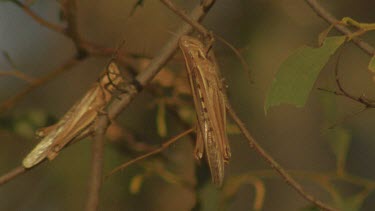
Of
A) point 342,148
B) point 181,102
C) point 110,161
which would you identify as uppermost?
point 342,148

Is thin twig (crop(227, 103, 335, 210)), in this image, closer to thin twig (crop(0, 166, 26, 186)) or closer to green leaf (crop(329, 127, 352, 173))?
thin twig (crop(0, 166, 26, 186))

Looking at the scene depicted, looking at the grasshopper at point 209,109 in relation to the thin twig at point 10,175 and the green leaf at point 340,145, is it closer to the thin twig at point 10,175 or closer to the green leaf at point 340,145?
the thin twig at point 10,175

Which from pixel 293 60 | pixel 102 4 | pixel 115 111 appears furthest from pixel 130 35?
pixel 293 60

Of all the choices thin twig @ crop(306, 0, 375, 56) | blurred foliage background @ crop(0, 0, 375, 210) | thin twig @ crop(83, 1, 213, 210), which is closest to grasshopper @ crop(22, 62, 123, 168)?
thin twig @ crop(83, 1, 213, 210)

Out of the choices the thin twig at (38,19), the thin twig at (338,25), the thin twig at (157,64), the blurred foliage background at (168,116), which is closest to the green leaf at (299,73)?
the thin twig at (338,25)

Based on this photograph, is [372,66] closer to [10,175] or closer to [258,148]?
[258,148]

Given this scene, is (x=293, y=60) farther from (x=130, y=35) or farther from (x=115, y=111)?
(x=130, y=35)

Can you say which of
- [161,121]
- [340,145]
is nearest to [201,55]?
[161,121]
